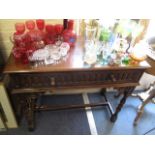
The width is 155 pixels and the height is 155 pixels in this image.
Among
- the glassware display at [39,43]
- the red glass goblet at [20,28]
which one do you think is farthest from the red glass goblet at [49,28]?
the red glass goblet at [20,28]

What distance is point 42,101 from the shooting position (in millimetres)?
1771

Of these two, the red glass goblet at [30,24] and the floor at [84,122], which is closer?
the red glass goblet at [30,24]

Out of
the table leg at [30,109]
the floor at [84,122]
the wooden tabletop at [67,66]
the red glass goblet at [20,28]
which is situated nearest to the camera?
the wooden tabletop at [67,66]

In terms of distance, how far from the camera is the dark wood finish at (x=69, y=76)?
97cm

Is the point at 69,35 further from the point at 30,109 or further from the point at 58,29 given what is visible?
the point at 30,109

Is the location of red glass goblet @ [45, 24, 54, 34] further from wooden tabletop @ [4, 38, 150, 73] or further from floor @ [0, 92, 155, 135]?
floor @ [0, 92, 155, 135]

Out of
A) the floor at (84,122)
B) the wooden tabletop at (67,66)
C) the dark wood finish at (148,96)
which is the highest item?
the wooden tabletop at (67,66)

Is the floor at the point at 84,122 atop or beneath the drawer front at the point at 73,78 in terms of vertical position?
beneath

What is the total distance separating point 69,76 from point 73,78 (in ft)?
0.13

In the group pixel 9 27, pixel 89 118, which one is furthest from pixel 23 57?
pixel 89 118

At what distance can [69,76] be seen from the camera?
1050mm

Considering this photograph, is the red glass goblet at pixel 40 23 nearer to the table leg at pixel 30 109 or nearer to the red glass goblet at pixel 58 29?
the red glass goblet at pixel 58 29

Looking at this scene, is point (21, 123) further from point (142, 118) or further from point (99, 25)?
point (142, 118)

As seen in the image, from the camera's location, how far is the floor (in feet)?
4.97
